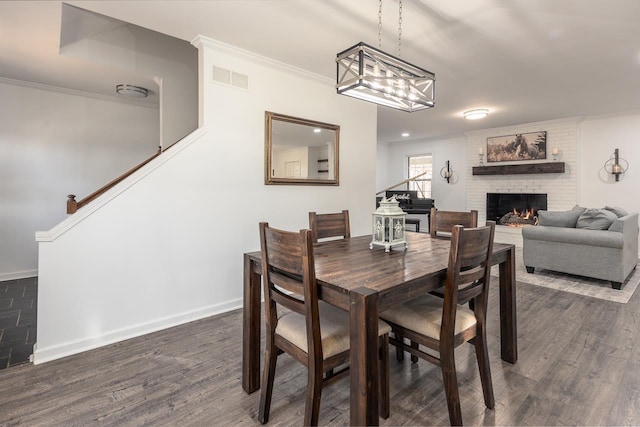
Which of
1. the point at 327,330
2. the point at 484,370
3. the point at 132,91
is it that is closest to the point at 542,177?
the point at 484,370

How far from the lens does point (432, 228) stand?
2666 millimetres

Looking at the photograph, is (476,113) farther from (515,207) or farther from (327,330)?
(327,330)

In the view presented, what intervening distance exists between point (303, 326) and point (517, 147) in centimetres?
672

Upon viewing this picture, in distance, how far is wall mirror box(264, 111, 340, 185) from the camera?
3217 mm

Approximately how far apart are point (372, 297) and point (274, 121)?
248 cm

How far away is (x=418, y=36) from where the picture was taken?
8.81 ft

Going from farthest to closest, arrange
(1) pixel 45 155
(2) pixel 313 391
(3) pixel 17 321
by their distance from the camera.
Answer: (1) pixel 45 155
(3) pixel 17 321
(2) pixel 313 391

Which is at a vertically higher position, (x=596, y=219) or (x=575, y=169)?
(x=575, y=169)

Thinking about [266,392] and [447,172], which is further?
[447,172]

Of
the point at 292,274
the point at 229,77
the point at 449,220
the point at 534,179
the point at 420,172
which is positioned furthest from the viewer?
the point at 420,172

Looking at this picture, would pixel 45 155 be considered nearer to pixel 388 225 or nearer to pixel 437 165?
pixel 388 225

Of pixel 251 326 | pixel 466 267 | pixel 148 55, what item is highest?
pixel 148 55

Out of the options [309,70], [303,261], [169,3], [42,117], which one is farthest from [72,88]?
[303,261]

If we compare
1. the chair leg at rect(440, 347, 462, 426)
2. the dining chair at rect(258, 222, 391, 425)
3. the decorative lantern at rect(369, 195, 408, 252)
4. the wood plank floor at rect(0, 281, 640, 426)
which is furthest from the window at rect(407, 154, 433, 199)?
the dining chair at rect(258, 222, 391, 425)
